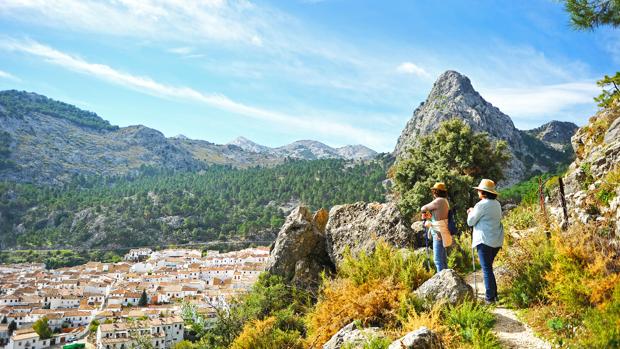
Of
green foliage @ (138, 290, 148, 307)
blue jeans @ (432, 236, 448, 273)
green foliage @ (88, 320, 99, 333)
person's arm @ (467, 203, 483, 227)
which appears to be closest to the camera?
person's arm @ (467, 203, 483, 227)

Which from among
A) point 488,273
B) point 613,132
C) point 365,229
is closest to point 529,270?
point 488,273

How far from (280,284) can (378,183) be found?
10673 cm

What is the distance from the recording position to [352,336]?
527cm

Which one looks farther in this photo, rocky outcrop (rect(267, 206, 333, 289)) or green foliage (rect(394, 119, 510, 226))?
green foliage (rect(394, 119, 510, 226))

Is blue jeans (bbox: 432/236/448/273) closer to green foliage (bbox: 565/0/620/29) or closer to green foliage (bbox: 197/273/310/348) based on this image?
green foliage (bbox: 197/273/310/348)

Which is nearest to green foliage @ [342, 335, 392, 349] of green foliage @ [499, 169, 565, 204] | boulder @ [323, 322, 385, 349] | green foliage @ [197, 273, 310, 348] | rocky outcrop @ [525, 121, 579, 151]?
boulder @ [323, 322, 385, 349]

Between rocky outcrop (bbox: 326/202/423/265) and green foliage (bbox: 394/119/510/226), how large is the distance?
8.85 meters

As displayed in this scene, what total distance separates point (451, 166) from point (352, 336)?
16728mm

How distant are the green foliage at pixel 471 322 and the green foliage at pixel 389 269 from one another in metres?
1.01

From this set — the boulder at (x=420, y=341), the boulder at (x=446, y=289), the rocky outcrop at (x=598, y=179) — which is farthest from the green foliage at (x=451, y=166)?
the boulder at (x=420, y=341)

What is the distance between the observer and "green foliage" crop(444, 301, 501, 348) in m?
4.44

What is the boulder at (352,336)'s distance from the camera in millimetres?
5027

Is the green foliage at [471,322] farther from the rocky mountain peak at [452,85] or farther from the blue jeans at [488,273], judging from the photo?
the rocky mountain peak at [452,85]

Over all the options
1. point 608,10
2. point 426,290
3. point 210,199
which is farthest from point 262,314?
point 210,199
